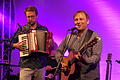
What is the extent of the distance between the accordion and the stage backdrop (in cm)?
136

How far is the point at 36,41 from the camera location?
4.64 metres

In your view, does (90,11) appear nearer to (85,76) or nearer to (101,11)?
(101,11)

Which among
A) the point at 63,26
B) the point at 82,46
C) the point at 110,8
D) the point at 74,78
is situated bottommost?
the point at 74,78

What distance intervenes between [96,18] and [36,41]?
7.02 ft

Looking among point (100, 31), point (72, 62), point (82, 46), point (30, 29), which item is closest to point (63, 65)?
point (72, 62)

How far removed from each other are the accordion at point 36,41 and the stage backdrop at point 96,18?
1359mm

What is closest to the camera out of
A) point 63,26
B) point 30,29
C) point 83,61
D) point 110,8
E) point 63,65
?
point 83,61

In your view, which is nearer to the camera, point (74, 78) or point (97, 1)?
point (74, 78)

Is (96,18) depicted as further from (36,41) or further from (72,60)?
(72,60)

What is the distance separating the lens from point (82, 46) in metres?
3.63

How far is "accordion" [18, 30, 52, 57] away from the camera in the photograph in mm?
4570

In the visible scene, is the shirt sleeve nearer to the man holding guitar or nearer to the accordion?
the man holding guitar

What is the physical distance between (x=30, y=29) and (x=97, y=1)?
7.60 ft

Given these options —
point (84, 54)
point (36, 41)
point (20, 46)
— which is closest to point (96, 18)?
point (36, 41)
